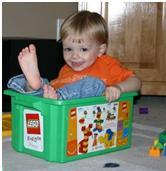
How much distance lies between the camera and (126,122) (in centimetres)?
124

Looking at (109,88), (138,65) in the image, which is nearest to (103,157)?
(109,88)

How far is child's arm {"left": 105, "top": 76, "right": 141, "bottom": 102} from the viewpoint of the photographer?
1.14 meters

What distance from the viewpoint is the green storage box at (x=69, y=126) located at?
3.52 ft

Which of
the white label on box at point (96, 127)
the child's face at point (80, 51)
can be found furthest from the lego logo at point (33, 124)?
the child's face at point (80, 51)

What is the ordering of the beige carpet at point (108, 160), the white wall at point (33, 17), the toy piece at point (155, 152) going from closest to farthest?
the beige carpet at point (108, 160)
the toy piece at point (155, 152)
the white wall at point (33, 17)

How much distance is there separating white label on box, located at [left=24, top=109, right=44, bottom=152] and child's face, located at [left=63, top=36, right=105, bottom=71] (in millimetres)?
208

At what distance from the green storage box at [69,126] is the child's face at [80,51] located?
0.15 meters

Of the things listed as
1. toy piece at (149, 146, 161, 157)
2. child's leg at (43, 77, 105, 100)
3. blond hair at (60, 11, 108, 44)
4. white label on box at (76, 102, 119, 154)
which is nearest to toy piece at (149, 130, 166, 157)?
toy piece at (149, 146, 161, 157)

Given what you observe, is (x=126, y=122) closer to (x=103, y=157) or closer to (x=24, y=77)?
(x=103, y=157)

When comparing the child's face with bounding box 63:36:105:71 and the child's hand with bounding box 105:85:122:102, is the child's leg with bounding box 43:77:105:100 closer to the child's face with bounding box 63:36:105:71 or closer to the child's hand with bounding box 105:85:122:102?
the child's hand with bounding box 105:85:122:102

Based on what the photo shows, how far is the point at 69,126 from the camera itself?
3.54ft

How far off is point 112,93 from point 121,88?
67 mm

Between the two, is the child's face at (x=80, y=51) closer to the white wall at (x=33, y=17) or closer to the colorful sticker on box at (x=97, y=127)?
the colorful sticker on box at (x=97, y=127)

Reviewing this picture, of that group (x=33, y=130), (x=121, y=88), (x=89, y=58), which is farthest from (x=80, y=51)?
(x=33, y=130)
